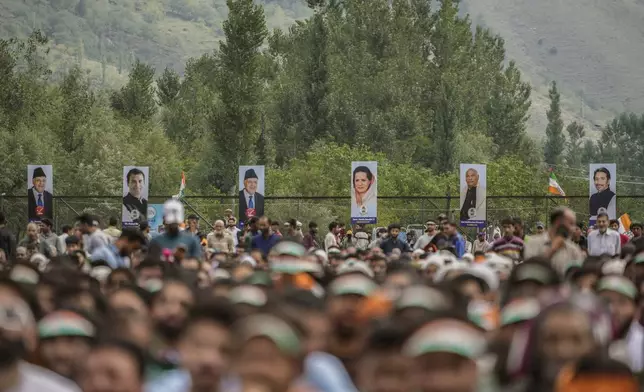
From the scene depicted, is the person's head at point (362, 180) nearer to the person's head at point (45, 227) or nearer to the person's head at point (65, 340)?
the person's head at point (45, 227)

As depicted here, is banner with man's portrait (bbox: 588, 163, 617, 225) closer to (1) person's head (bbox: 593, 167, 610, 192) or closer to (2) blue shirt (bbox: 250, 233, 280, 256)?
(1) person's head (bbox: 593, 167, 610, 192)

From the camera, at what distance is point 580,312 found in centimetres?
802

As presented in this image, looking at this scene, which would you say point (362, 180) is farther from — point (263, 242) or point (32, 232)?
point (263, 242)

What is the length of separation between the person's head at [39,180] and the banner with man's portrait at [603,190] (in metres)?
12.4

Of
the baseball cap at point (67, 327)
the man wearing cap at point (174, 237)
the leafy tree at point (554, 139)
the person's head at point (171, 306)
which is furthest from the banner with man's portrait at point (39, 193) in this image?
the leafy tree at point (554, 139)

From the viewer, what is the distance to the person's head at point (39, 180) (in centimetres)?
3719

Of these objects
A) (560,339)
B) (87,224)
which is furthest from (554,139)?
(560,339)

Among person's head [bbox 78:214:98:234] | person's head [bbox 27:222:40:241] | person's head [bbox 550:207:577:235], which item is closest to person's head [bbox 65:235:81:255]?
person's head [bbox 78:214:98:234]

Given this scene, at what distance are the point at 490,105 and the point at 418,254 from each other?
93.1 meters

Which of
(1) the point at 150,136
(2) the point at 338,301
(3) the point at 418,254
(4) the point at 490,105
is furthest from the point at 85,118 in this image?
(2) the point at 338,301

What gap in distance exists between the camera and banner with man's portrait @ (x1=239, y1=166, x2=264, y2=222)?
120 feet

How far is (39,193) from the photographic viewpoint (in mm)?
37188

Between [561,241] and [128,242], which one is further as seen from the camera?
[128,242]

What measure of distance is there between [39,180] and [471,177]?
9991mm
